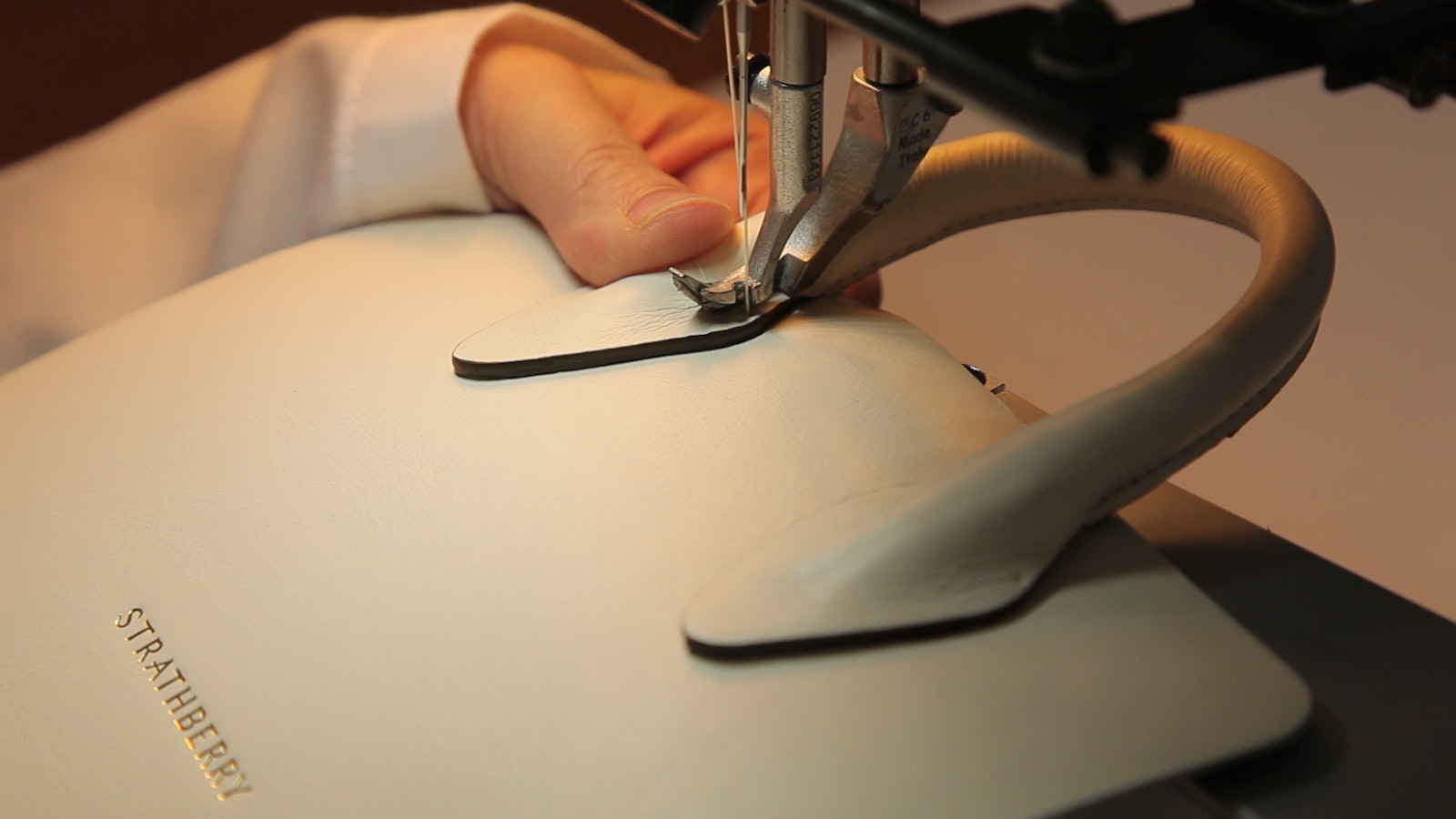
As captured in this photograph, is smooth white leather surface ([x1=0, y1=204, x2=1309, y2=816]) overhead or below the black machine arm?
below

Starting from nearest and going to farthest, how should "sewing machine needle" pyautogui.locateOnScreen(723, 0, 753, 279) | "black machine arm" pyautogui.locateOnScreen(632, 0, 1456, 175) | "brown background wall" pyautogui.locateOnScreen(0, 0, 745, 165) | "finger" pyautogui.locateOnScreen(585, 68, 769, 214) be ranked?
"black machine arm" pyautogui.locateOnScreen(632, 0, 1456, 175)
"sewing machine needle" pyautogui.locateOnScreen(723, 0, 753, 279)
"finger" pyautogui.locateOnScreen(585, 68, 769, 214)
"brown background wall" pyautogui.locateOnScreen(0, 0, 745, 165)

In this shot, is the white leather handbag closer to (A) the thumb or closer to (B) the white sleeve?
(A) the thumb

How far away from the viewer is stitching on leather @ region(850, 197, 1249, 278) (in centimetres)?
36

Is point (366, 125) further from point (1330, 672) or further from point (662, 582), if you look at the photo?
point (1330, 672)

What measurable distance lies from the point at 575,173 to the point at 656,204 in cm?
5

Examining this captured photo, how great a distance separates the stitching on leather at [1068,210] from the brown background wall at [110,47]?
0.60 m

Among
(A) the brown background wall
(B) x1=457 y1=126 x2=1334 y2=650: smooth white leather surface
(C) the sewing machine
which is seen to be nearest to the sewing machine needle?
(C) the sewing machine

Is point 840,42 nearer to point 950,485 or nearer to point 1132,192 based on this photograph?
Result: point 1132,192

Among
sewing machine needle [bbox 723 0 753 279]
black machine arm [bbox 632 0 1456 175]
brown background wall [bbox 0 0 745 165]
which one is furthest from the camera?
brown background wall [bbox 0 0 745 165]

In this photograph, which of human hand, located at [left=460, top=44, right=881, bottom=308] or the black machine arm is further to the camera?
human hand, located at [left=460, top=44, right=881, bottom=308]

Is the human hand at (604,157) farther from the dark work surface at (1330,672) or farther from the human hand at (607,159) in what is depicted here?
the dark work surface at (1330,672)

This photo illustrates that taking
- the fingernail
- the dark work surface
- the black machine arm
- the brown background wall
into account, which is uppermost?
the black machine arm

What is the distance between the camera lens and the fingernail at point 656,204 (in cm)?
40

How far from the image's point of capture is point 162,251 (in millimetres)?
589
